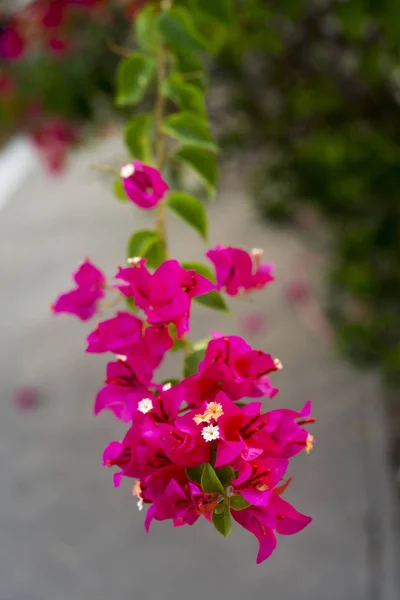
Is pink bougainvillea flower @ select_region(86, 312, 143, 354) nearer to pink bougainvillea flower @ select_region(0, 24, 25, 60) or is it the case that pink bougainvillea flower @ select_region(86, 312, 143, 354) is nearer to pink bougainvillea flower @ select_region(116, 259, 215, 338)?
pink bougainvillea flower @ select_region(116, 259, 215, 338)

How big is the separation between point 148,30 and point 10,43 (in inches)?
23.2

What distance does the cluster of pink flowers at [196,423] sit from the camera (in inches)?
11.9

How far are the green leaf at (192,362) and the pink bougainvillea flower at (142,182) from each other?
4.0 inches

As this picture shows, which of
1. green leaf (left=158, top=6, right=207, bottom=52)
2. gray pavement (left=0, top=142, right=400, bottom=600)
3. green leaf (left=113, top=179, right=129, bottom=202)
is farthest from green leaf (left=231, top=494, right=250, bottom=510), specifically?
gray pavement (left=0, top=142, right=400, bottom=600)

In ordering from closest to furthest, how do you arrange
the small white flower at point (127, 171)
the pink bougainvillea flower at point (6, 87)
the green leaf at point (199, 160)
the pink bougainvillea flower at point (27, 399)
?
the small white flower at point (127, 171) → the green leaf at point (199, 160) → the pink bougainvillea flower at point (6, 87) → the pink bougainvillea flower at point (27, 399)

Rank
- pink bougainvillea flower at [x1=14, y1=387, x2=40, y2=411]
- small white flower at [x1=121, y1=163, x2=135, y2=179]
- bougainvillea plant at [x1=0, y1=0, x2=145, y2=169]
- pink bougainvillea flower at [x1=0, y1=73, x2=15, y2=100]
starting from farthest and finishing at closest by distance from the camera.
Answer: pink bougainvillea flower at [x1=14, y1=387, x2=40, y2=411]
pink bougainvillea flower at [x1=0, y1=73, x2=15, y2=100]
bougainvillea plant at [x1=0, y1=0, x2=145, y2=169]
small white flower at [x1=121, y1=163, x2=135, y2=179]

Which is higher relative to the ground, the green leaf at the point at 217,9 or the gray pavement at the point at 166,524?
the green leaf at the point at 217,9

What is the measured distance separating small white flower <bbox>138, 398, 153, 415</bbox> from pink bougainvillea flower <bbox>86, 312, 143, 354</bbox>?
45 millimetres

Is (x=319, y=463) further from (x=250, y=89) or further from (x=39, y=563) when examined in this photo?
(x=250, y=89)

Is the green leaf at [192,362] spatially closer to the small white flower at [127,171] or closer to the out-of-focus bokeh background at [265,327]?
the small white flower at [127,171]

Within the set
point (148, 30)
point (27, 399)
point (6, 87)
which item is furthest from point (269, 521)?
point (27, 399)

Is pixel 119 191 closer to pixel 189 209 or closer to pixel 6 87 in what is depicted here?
pixel 189 209

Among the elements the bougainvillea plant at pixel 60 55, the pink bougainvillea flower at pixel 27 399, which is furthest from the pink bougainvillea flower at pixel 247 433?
the pink bougainvillea flower at pixel 27 399

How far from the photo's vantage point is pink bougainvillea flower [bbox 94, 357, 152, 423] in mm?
352
